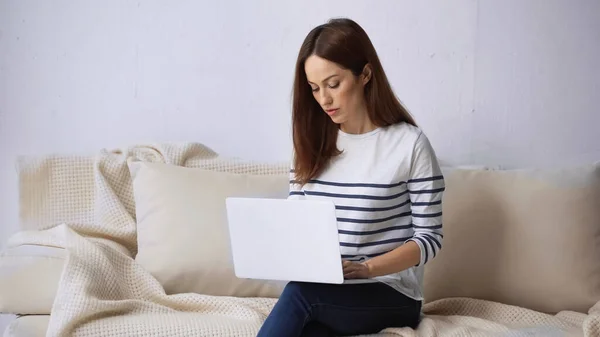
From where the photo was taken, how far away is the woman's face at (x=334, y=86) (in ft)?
5.48

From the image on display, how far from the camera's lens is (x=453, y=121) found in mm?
2322

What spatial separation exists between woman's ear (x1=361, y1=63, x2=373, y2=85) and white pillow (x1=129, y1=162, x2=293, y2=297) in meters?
0.41

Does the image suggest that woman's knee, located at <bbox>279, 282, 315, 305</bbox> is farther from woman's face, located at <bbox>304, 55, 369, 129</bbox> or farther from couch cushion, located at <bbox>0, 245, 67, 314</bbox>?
couch cushion, located at <bbox>0, 245, 67, 314</bbox>

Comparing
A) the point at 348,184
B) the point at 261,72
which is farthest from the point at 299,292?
the point at 261,72

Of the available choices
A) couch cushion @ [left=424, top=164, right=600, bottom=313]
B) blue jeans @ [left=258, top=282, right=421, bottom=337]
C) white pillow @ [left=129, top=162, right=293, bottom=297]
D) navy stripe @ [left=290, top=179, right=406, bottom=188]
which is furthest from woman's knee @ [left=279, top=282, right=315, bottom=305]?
couch cushion @ [left=424, top=164, right=600, bottom=313]

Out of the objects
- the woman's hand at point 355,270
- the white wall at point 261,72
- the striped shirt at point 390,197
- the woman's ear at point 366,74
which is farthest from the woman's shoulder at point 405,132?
the white wall at point 261,72

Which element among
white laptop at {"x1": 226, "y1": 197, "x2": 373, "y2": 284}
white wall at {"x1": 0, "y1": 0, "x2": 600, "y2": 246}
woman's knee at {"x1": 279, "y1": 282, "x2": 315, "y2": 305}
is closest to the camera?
white laptop at {"x1": 226, "y1": 197, "x2": 373, "y2": 284}

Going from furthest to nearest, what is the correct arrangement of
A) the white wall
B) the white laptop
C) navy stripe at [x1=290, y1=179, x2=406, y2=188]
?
the white wall
navy stripe at [x1=290, y1=179, x2=406, y2=188]
the white laptop

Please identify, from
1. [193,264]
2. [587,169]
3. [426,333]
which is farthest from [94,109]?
[587,169]

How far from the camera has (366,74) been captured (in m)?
1.72

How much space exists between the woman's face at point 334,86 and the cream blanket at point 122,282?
0.45m

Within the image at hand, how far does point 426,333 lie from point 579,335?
0.31 m

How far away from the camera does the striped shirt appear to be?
1677 mm

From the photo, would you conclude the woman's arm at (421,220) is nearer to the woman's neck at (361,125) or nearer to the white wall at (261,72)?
the woman's neck at (361,125)
